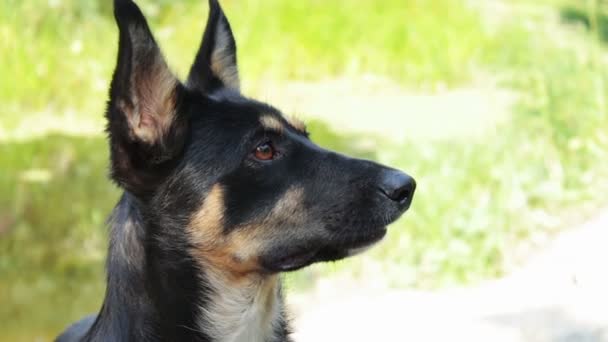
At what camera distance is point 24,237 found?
8836 mm

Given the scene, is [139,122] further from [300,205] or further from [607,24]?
[607,24]

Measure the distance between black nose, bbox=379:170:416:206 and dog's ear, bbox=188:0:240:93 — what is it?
1.06 m

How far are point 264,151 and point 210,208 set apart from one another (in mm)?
347

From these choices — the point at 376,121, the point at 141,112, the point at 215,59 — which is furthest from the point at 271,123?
the point at 376,121

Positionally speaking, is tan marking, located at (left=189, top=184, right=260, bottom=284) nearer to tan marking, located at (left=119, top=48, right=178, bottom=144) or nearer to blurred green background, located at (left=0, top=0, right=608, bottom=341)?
tan marking, located at (left=119, top=48, right=178, bottom=144)

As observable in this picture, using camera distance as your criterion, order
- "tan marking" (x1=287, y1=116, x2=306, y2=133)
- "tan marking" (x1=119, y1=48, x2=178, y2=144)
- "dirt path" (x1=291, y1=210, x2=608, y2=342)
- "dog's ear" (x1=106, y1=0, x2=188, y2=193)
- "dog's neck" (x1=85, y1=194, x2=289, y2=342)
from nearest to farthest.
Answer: "dog's ear" (x1=106, y1=0, x2=188, y2=193)
"tan marking" (x1=119, y1=48, x2=178, y2=144)
"dog's neck" (x1=85, y1=194, x2=289, y2=342)
"tan marking" (x1=287, y1=116, x2=306, y2=133)
"dirt path" (x1=291, y1=210, x2=608, y2=342)

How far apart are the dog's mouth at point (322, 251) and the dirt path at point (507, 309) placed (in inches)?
59.1

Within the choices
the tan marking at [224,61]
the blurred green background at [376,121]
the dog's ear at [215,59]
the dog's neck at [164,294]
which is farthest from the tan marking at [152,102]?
the blurred green background at [376,121]

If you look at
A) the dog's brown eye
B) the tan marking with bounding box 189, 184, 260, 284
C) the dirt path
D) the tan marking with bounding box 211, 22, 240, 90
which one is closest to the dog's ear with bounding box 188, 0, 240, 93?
the tan marking with bounding box 211, 22, 240, 90

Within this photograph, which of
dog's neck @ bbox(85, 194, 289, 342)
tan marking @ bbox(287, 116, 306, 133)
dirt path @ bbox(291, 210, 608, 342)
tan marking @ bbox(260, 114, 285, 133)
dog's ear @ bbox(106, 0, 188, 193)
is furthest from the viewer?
dirt path @ bbox(291, 210, 608, 342)

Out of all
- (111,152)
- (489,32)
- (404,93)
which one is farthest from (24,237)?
(489,32)

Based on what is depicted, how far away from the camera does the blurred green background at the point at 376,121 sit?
8.12 metres

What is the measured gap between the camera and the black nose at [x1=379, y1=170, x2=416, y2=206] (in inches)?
174

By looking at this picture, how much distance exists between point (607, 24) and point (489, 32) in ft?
13.0
